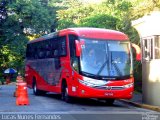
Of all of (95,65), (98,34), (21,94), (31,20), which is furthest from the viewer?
(31,20)

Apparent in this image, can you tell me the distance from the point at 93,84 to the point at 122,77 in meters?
1.37

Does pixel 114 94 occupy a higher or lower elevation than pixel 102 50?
lower

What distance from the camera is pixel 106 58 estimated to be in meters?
20.1

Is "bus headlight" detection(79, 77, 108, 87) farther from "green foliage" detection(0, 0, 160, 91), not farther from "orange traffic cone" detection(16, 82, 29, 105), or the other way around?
"green foliage" detection(0, 0, 160, 91)

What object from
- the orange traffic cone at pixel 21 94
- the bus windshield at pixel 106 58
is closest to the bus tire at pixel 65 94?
the bus windshield at pixel 106 58

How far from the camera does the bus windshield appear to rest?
65.3ft

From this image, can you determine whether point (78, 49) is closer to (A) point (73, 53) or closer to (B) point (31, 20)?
(A) point (73, 53)

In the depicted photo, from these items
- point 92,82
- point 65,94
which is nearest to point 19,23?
point 65,94

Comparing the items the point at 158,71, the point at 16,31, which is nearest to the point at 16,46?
the point at 16,31

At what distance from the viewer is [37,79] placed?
27922 mm

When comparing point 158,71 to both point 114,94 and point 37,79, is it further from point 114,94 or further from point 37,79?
point 37,79

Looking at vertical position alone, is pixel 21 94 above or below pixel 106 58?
below

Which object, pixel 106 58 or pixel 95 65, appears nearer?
pixel 95 65

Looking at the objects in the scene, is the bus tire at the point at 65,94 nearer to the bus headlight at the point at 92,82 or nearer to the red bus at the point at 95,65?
the red bus at the point at 95,65
